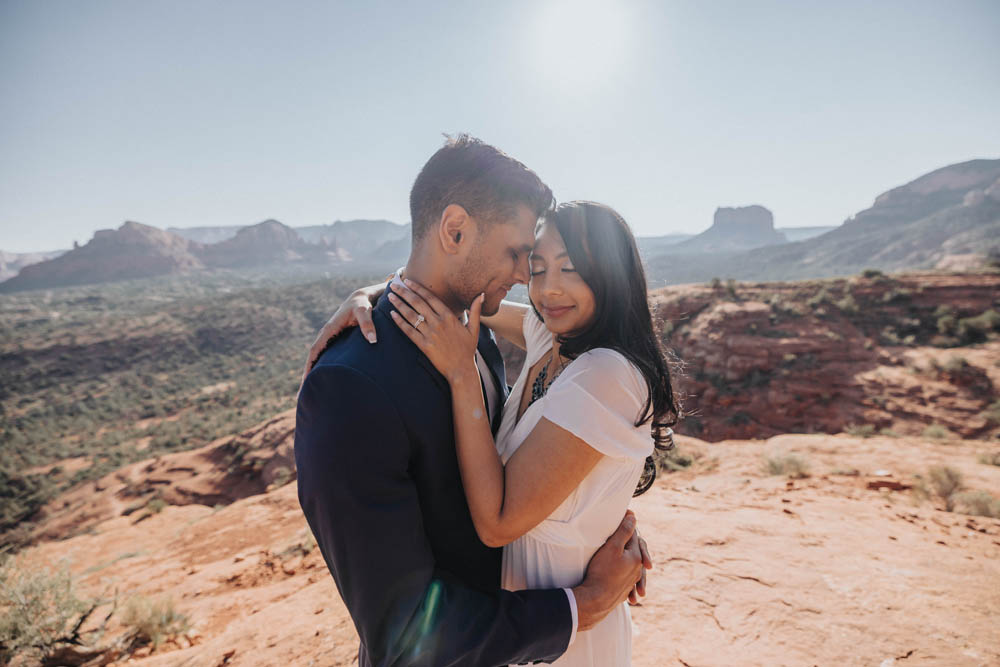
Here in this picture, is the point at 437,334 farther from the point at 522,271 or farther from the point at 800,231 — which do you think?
the point at 800,231

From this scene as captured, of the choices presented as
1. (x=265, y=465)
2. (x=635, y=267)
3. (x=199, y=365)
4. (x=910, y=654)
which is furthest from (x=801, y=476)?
(x=199, y=365)

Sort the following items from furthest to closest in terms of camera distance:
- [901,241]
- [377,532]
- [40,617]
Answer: [901,241]
[40,617]
[377,532]

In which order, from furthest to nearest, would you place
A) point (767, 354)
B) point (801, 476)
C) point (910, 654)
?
1. point (767, 354)
2. point (801, 476)
3. point (910, 654)

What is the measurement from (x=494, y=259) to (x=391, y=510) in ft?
2.87

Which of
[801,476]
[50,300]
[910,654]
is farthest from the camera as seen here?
[50,300]

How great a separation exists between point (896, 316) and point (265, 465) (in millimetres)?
23912

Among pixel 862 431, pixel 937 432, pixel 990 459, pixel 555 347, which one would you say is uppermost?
pixel 555 347

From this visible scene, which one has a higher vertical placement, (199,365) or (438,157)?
(438,157)

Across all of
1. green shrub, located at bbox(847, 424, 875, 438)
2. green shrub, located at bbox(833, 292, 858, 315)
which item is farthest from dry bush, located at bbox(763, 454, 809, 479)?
green shrub, located at bbox(833, 292, 858, 315)

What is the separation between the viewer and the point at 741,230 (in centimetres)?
13612

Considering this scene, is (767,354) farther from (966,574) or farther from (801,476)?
(966,574)

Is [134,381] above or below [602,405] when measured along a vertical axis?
below

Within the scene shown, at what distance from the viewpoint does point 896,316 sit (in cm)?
1695

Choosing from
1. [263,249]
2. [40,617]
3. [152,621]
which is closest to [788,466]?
[152,621]
